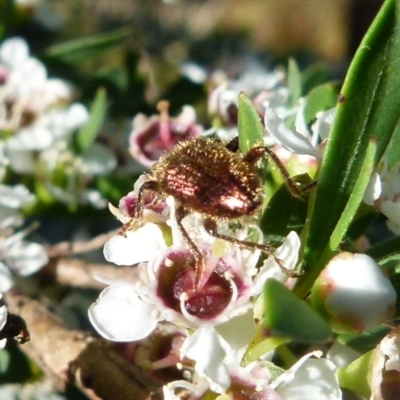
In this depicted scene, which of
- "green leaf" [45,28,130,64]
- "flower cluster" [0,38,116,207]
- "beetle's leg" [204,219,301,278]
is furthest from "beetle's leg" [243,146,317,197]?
"green leaf" [45,28,130,64]

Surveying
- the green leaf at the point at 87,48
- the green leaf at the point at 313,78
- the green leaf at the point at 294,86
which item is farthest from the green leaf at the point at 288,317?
the green leaf at the point at 87,48

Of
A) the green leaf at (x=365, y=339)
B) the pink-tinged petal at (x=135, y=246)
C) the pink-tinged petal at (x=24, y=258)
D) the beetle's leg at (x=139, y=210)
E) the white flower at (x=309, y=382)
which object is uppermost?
the beetle's leg at (x=139, y=210)

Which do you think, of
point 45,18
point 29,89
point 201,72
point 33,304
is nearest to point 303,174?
point 33,304

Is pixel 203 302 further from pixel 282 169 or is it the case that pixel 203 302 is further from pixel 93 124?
pixel 93 124

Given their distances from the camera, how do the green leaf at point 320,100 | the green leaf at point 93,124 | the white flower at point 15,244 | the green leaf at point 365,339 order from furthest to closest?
the green leaf at point 93,124 < the white flower at point 15,244 < the green leaf at point 320,100 < the green leaf at point 365,339

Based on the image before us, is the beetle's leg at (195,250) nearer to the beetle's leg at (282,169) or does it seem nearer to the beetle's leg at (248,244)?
the beetle's leg at (248,244)

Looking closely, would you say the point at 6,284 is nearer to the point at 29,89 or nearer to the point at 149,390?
the point at 149,390

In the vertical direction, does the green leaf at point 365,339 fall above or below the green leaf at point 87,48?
below

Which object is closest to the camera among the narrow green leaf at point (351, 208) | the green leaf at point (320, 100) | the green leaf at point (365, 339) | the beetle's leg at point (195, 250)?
the narrow green leaf at point (351, 208)
